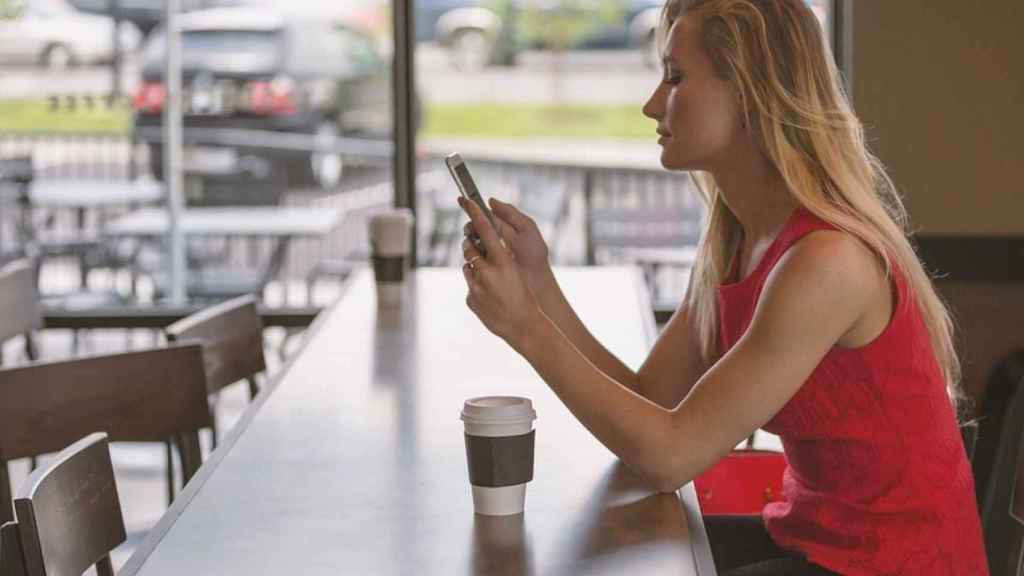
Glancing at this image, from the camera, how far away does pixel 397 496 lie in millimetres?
1604

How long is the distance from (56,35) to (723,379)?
11.8ft

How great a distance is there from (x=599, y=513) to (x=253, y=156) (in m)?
3.41

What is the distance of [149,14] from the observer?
15.4 ft

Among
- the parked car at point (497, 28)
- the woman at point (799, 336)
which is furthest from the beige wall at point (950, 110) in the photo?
the woman at point (799, 336)

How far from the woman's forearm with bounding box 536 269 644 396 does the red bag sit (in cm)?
23

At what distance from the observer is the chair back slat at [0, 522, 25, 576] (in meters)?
1.46

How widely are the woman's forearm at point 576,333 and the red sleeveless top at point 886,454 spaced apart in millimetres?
357

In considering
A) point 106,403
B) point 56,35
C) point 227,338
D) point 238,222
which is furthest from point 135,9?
point 106,403

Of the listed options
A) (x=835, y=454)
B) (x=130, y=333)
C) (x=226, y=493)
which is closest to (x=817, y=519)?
(x=835, y=454)

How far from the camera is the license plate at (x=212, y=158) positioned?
15.6ft

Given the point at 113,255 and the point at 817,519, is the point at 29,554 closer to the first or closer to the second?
the point at 817,519

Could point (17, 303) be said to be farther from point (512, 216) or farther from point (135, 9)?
point (135, 9)

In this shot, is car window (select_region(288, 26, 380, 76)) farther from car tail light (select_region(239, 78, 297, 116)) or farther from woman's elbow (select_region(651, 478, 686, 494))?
woman's elbow (select_region(651, 478, 686, 494))

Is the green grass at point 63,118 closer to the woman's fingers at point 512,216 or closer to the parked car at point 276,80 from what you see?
the parked car at point 276,80
